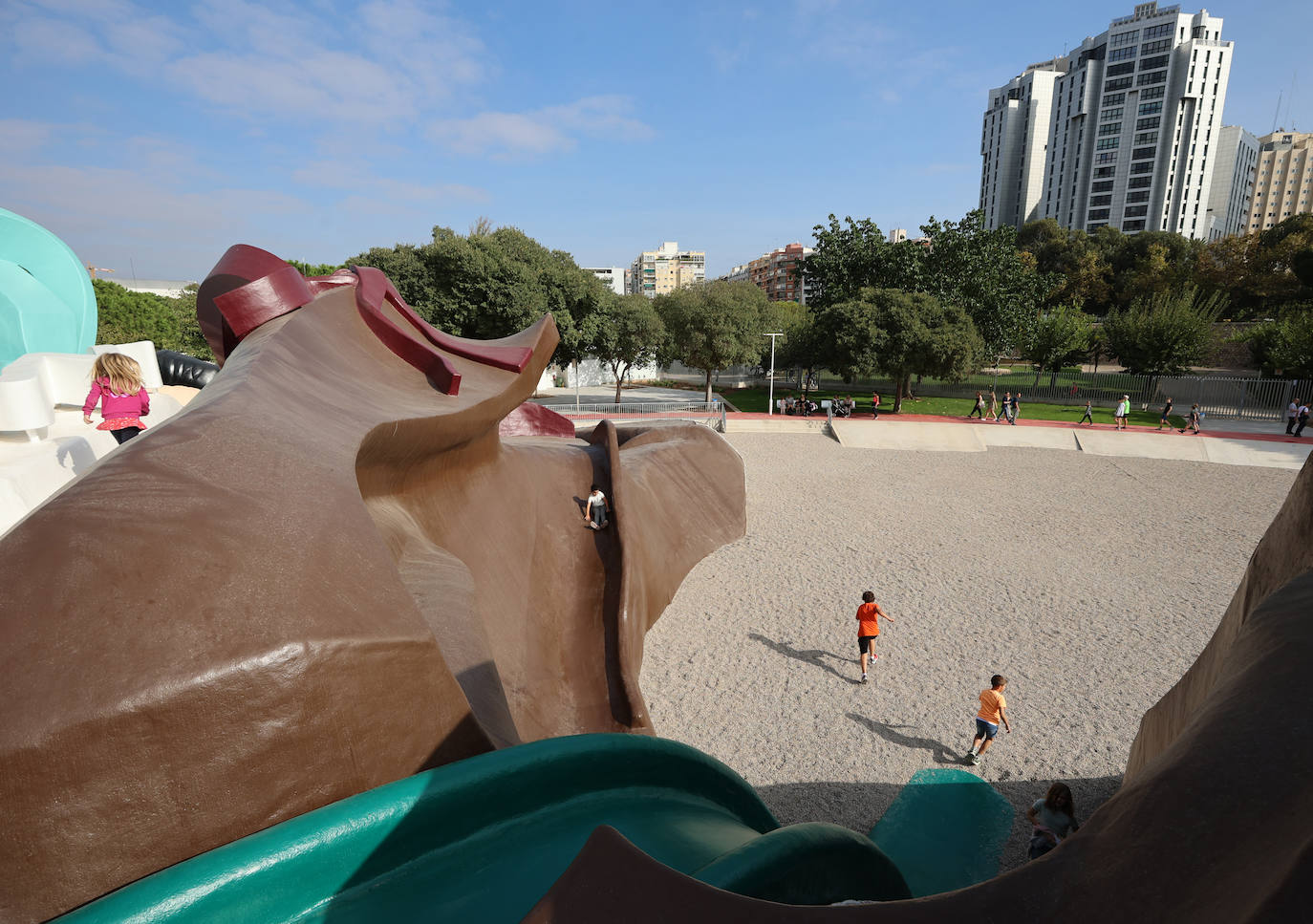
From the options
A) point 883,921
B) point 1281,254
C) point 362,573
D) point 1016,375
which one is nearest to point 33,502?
point 362,573

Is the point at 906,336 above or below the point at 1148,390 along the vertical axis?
above

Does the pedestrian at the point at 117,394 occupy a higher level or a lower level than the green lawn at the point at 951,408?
higher

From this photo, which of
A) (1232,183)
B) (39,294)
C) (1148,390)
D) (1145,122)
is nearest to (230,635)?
(39,294)

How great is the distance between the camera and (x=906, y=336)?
25.3 meters

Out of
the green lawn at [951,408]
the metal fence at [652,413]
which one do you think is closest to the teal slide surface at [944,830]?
the metal fence at [652,413]

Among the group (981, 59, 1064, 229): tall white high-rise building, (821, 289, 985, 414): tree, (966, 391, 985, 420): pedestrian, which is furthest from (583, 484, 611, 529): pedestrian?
(981, 59, 1064, 229): tall white high-rise building

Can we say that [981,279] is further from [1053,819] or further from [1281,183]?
[1281,183]

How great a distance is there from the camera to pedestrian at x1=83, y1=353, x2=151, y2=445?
5832 millimetres

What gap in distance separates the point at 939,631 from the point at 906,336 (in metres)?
19.1

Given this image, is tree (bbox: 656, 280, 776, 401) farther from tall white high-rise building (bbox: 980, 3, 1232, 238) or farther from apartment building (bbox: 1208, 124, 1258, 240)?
apartment building (bbox: 1208, 124, 1258, 240)

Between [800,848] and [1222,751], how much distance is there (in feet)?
4.90

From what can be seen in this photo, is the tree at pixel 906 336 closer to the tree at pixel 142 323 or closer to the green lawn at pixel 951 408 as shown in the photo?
the green lawn at pixel 951 408

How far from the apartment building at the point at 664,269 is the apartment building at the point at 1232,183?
255 ft

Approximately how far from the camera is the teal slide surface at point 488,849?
195 cm
